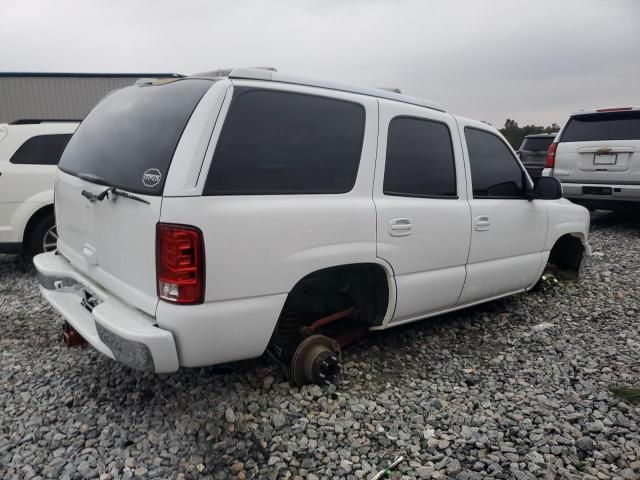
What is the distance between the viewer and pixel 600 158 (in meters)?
8.02

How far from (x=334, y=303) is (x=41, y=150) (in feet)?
14.2

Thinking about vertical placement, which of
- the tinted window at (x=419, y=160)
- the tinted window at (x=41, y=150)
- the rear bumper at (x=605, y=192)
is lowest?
the rear bumper at (x=605, y=192)

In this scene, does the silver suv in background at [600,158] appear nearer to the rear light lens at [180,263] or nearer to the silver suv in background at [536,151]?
the silver suv in background at [536,151]

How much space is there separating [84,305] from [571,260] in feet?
15.9

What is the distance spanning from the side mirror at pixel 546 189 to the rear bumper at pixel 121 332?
3.23 metres

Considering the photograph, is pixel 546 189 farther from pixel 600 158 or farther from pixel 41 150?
pixel 41 150

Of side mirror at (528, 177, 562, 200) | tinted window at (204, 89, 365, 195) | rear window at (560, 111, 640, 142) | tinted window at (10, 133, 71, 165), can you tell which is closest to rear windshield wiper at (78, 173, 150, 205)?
tinted window at (204, 89, 365, 195)

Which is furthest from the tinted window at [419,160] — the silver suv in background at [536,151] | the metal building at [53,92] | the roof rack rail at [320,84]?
the metal building at [53,92]

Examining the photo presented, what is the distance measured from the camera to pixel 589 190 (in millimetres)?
8148

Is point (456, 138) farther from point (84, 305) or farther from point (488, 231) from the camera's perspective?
point (84, 305)

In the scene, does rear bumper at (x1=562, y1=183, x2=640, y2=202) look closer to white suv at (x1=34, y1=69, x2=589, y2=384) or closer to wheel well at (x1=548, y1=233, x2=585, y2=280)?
wheel well at (x1=548, y1=233, x2=585, y2=280)

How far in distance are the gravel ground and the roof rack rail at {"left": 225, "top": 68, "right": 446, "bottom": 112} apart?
181 centimetres

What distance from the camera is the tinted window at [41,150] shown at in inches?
223

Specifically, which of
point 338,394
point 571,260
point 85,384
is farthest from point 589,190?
point 85,384
